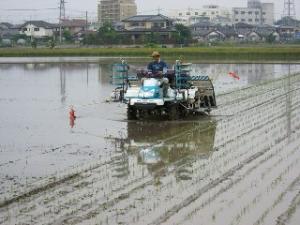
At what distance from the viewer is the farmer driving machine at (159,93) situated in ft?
48.3

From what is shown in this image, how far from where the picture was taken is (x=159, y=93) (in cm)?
1472

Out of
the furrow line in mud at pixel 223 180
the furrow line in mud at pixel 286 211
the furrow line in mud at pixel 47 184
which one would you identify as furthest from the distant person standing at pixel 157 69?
the furrow line in mud at pixel 286 211

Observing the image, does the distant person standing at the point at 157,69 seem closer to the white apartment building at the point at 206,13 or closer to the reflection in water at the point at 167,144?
the reflection in water at the point at 167,144

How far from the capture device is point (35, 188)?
848 centimetres

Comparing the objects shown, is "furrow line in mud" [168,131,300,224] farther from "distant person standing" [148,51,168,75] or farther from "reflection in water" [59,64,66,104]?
"reflection in water" [59,64,66,104]

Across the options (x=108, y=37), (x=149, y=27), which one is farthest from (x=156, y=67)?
(x=149, y=27)

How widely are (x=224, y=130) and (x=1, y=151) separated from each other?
186 inches

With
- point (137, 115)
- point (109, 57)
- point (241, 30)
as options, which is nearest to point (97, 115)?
point (137, 115)

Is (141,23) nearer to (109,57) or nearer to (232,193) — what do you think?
(109,57)

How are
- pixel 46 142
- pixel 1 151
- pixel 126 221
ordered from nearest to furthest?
pixel 126 221, pixel 1 151, pixel 46 142

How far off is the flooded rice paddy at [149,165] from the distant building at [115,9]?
390ft

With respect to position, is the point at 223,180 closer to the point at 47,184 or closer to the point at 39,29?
the point at 47,184

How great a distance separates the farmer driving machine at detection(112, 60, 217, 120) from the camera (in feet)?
48.3

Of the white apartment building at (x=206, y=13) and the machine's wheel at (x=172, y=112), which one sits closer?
the machine's wheel at (x=172, y=112)
